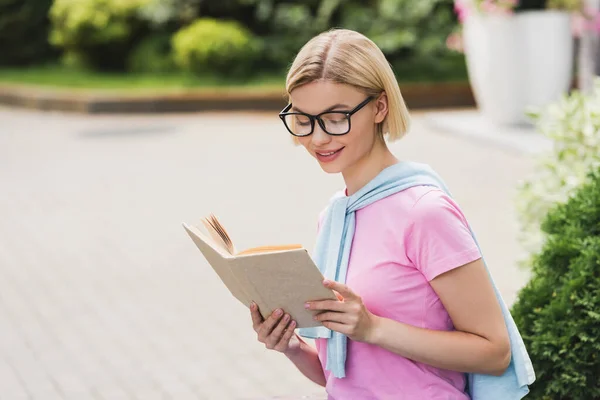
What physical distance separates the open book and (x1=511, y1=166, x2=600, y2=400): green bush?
0.99 meters

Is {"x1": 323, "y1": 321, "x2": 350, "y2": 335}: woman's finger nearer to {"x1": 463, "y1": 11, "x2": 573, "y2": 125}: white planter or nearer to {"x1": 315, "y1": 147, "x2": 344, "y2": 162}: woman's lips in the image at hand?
{"x1": 315, "y1": 147, "x2": 344, "y2": 162}: woman's lips

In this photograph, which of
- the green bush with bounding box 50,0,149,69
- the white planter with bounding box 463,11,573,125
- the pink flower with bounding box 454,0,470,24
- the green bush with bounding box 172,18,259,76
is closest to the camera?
the white planter with bounding box 463,11,573,125

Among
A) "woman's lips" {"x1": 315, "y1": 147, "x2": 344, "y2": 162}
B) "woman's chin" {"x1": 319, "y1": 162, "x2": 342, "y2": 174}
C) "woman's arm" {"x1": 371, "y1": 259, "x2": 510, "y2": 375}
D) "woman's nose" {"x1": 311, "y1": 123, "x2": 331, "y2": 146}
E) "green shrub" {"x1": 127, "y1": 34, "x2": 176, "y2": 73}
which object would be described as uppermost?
"woman's nose" {"x1": 311, "y1": 123, "x2": 331, "y2": 146}

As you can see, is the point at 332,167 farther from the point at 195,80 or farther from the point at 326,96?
the point at 195,80

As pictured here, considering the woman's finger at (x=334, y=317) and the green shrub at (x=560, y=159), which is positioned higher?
the woman's finger at (x=334, y=317)

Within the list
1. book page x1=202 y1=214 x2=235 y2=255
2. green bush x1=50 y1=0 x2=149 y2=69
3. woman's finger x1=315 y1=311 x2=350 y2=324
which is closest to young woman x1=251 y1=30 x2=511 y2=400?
woman's finger x1=315 y1=311 x2=350 y2=324

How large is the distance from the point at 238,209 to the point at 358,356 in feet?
20.0

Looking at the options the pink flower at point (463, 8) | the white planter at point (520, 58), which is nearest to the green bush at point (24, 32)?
the pink flower at point (463, 8)

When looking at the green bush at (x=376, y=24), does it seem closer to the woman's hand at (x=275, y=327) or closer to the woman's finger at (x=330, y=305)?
the woman's hand at (x=275, y=327)

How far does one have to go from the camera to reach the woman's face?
233 cm

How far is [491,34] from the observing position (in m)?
11.3

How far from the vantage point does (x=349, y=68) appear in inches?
91.2

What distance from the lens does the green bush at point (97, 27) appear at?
17203mm

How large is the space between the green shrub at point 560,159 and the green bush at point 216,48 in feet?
36.3
